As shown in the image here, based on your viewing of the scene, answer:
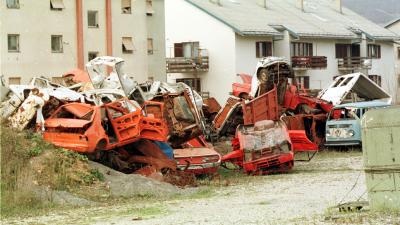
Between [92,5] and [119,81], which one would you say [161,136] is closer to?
[119,81]

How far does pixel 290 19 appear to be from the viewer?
242 ft

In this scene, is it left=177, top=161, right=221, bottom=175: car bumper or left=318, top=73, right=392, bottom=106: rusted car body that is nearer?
left=177, top=161, right=221, bottom=175: car bumper

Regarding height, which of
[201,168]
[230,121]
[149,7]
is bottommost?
[201,168]

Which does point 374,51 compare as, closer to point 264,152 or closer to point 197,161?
point 264,152

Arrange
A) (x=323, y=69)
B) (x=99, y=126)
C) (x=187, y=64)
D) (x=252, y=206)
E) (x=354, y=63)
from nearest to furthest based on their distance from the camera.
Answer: (x=252, y=206), (x=99, y=126), (x=187, y=64), (x=323, y=69), (x=354, y=63)

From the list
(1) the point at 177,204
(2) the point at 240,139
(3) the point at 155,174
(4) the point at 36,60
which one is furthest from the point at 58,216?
(4) the point at 36,60

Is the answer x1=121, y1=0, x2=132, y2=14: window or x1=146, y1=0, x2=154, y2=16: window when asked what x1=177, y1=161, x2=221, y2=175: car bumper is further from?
x1=146, y1=0, x2=154, y2=16: window

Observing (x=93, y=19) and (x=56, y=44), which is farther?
(x=93, y=19)

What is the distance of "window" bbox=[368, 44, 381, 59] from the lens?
80250mm

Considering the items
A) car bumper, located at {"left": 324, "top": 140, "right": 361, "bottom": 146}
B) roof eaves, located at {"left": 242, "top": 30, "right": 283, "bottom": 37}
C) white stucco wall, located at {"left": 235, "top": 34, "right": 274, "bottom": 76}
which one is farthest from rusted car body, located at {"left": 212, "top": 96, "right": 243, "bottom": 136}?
white stucco wall, located at {"left": 235, "top": 34, "right": 274, "bottom": 76}

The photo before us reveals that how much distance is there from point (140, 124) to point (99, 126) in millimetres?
1477

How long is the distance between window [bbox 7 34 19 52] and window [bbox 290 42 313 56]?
83.5ft

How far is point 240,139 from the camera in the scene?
90.0 feet

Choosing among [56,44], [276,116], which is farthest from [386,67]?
[276,116]
